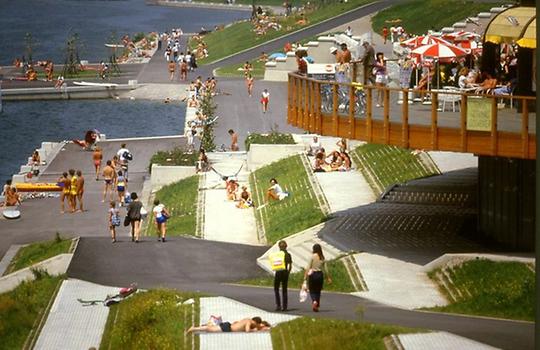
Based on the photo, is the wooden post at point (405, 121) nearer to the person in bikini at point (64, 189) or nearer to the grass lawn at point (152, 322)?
the grass lawn at point (152, 322)

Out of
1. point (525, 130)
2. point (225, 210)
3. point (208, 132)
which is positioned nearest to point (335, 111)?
point (525, 130)

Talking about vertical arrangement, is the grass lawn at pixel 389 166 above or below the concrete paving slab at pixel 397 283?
below

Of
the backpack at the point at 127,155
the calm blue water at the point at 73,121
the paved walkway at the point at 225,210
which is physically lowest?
the calm blue water at the point at 73,121

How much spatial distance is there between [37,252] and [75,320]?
525 inches

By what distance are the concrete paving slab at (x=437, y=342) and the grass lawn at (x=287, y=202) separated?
16421 millimetres

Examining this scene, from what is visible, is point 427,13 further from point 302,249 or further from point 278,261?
point 278,261

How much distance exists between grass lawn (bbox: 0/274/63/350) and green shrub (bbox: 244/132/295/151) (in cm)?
2187

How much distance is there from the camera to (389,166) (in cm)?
6203

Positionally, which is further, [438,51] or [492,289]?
[438,51]

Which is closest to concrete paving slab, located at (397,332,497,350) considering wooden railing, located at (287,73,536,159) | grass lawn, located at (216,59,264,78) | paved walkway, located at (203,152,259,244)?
wooden railing, located at (287,73,536,159)

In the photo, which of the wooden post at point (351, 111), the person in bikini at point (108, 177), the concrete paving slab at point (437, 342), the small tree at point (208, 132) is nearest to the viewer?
the concrete paving slab at point (437, 342)

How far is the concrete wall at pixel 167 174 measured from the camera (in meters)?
68.7

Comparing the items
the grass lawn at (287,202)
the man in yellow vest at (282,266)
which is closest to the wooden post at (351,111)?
the grass lawn at (287,202)

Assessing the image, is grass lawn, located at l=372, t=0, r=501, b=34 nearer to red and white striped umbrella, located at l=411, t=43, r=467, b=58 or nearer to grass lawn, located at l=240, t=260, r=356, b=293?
red and white striped umbrella, located at l=411, t=43, r=467, b=58
